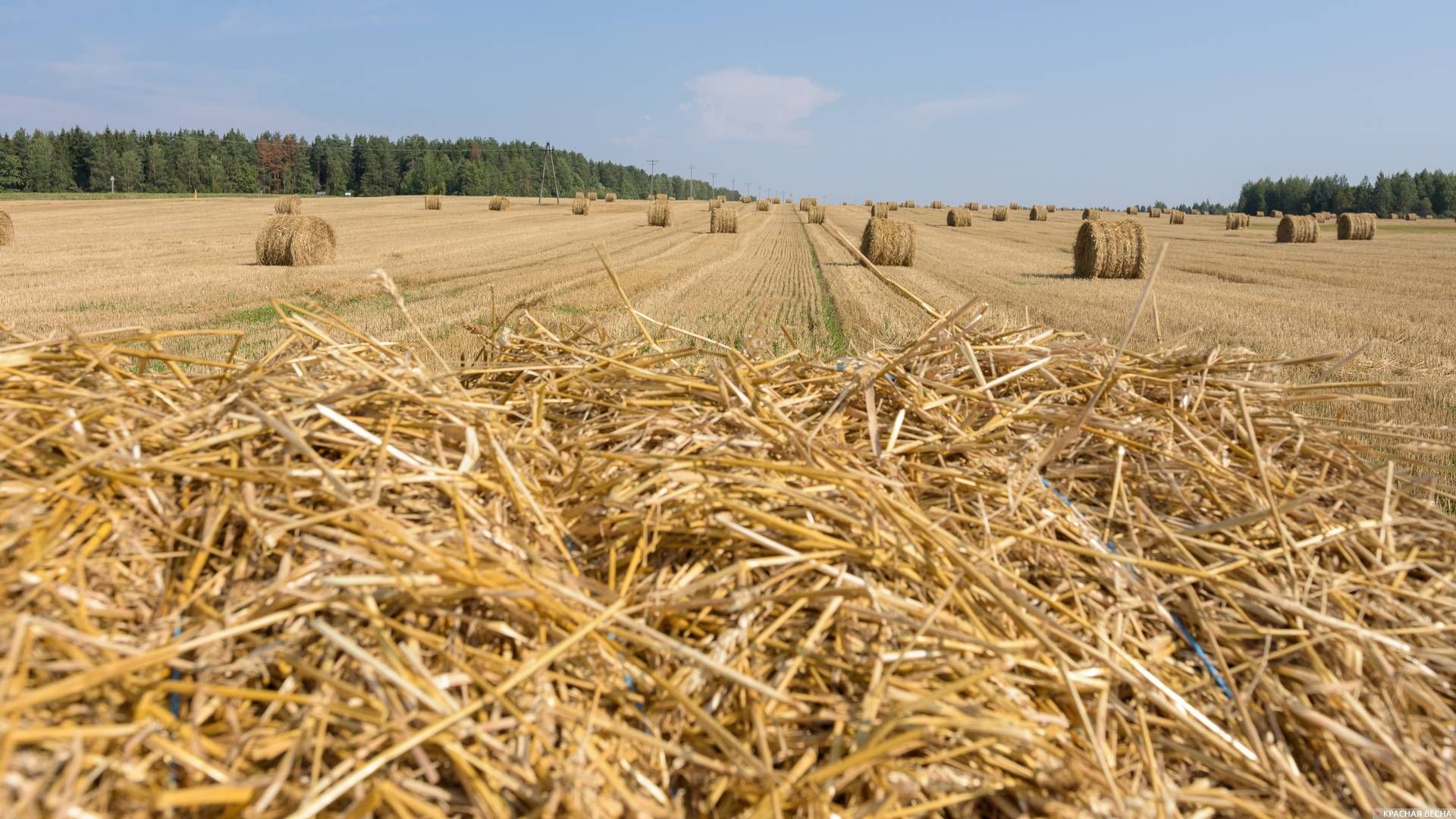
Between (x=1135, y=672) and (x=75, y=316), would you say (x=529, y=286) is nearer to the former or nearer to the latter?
(x=75, y=316)

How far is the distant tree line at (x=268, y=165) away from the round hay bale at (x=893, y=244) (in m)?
93.9

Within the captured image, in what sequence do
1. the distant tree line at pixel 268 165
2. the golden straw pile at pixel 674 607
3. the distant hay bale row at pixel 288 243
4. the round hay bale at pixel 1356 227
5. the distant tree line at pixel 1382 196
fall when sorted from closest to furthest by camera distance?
the golden straw pile at pixel 674 607 < the distant hay bale row at pixel 288 243 < the round hay bale at pixel 1356 227 < the distant tree line at pixel 1382 196 < the distant tree line at pixel 268 165

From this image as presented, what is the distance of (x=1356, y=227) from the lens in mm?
35906

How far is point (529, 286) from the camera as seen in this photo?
15.0m

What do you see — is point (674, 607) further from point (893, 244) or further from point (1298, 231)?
point (1298, 231)

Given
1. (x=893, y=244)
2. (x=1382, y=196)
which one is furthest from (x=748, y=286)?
(x=1382, y=196)

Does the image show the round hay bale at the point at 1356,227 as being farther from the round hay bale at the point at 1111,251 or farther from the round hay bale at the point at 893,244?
the round hay bale at the point at 893,244

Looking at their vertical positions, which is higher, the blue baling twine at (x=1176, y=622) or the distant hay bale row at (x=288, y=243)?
the distant hay bale row at (x=288, y=243)

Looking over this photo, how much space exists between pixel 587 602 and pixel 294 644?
1.72ft

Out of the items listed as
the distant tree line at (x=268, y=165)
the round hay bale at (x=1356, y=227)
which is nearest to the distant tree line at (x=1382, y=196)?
the round hay bale at (x=1356, y=227)

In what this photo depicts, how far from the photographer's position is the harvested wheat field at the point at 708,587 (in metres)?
1.41

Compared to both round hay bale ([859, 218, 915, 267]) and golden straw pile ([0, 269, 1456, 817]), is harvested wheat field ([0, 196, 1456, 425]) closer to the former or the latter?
round hay bale ([859, 218, 915, 267])

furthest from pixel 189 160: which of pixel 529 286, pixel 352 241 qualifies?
pixel 529 286

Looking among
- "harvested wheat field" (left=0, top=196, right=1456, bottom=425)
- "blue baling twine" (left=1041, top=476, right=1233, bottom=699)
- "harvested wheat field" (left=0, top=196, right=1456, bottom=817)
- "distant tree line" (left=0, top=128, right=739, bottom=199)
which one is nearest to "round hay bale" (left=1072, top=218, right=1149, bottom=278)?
"harvested wheat field" (left=0, top=196, right=1456, bottom=425)
